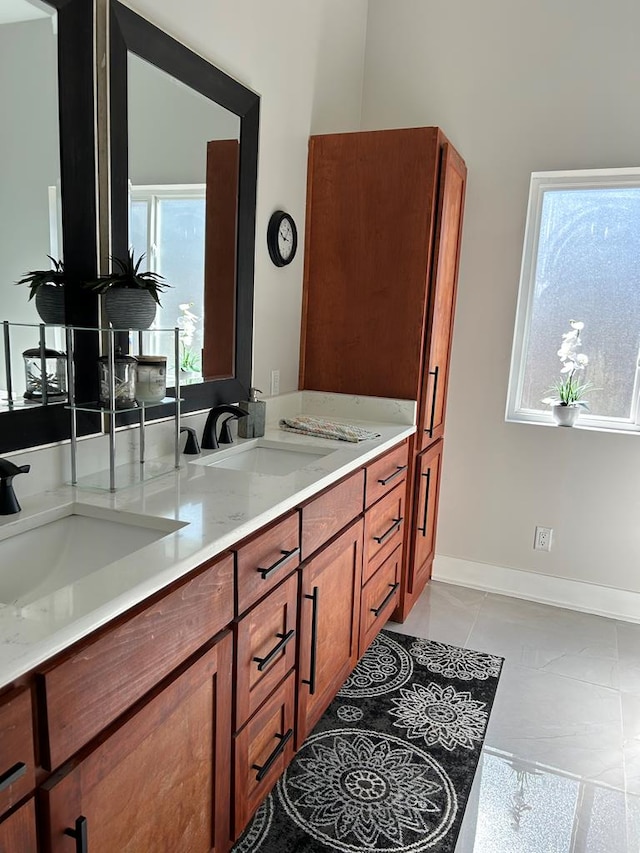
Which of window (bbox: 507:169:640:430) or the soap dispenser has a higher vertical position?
window (bbox: 507:169:640:430)

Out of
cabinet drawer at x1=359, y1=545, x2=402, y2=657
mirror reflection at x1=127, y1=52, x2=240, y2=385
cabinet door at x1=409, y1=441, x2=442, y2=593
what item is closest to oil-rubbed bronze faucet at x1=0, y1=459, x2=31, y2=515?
mirror reflection at x1=127, y1=52, x2=240, y2=385

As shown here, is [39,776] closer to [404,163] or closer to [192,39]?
[192,39]

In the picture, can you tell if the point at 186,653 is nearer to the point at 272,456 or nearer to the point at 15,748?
the point at 15,748

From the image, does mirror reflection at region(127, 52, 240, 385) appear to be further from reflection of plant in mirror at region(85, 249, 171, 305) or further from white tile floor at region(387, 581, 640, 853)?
white tile floor at region(387, 581, 640, 853)

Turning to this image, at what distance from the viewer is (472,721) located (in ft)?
7.27

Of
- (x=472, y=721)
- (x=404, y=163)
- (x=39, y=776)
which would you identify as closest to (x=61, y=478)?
(x=39, y=776)

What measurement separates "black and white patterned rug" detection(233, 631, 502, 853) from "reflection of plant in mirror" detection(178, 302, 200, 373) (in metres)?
1.31

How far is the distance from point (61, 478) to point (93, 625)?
2.39ft

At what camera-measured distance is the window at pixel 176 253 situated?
5.95ft

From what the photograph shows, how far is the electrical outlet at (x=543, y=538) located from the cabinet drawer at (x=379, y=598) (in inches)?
33.5

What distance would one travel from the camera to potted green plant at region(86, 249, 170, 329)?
160 centimetres

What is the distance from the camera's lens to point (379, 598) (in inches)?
98.5

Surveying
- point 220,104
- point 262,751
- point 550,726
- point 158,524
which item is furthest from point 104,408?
point 550,726

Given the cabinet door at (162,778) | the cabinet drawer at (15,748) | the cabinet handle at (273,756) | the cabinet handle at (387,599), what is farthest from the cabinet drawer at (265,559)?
the cabinet handle at (387,599)
